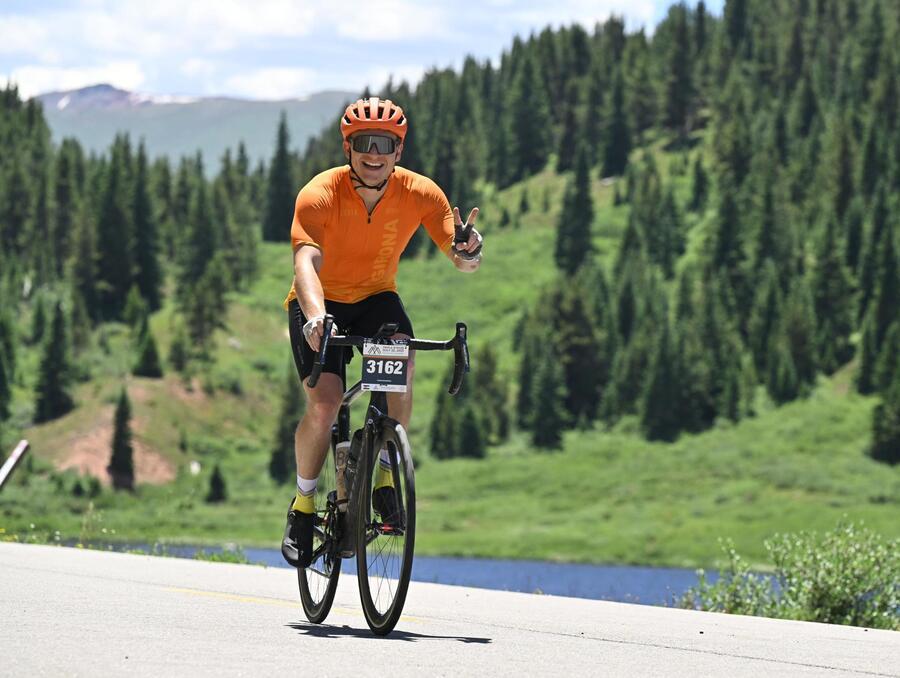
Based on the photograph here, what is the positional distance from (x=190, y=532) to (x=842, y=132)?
324 ft

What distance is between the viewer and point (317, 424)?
954 cm

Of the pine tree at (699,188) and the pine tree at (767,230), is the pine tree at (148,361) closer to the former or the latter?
the pine tree at (767,230)

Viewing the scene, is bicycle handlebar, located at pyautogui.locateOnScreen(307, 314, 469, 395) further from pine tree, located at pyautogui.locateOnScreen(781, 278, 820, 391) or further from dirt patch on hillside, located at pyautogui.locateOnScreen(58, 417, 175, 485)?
pine tree, located at pyautogui.locateOnScreen(781, 278, 820, 391)

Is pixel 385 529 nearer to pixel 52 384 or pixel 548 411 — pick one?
pixel 52 384

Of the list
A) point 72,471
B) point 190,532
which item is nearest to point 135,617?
point 190,532

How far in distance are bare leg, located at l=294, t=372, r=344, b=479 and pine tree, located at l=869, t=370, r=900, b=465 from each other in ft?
391

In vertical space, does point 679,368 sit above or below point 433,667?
below

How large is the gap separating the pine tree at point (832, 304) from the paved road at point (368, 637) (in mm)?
134697

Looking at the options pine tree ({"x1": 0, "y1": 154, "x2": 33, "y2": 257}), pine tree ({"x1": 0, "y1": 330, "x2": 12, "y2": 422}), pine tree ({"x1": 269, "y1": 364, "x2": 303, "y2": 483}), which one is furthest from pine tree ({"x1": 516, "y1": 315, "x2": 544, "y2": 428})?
pine tree ({"x1": 0, "y1": 154, "x2": 33, "y2": 257})

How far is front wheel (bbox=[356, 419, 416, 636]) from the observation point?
8477 mm

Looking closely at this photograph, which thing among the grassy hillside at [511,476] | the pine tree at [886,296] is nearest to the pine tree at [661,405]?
the grassy hillside at [511,476]

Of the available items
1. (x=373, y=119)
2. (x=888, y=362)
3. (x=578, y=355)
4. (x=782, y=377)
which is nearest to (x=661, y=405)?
(x=782, y=377)

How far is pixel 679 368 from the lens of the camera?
462 ft

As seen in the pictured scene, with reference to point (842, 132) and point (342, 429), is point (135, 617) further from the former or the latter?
point (842, 132)
